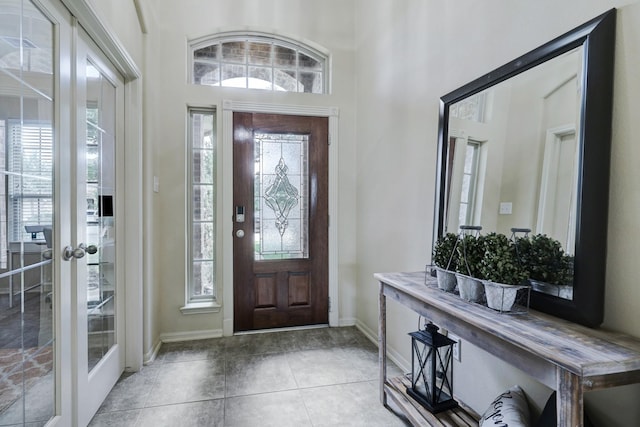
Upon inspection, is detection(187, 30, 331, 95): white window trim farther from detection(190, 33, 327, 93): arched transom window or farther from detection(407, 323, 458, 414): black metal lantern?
detection(407, 323, 458, 414): black metal lantern

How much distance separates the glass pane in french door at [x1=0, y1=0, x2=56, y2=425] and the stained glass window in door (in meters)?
1.66

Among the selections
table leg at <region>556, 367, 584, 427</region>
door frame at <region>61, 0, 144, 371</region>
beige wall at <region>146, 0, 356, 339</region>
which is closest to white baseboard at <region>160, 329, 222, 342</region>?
beige wall at <region>146, 0, 356, 339</region>

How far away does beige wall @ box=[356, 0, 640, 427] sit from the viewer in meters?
1.01

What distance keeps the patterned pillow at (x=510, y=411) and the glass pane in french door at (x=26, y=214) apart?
173cm

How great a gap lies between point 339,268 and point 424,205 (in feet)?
4.25

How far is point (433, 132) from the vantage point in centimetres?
198

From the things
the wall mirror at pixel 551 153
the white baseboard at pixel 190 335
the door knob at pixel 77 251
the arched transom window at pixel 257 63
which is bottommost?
the white baseboard at pixel 190 335

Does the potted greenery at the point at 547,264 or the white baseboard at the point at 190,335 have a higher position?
the potted greenery at the point at 547,264

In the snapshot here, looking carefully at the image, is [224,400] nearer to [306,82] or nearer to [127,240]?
[127,240]

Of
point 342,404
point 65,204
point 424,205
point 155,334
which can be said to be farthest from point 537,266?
point 155,334

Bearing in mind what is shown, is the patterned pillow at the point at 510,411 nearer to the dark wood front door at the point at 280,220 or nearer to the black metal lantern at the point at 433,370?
the black metal lantern at the point at 433,370

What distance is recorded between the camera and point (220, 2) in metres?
2.85

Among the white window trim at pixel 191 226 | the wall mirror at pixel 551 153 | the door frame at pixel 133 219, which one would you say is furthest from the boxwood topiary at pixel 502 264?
the white window trim at pixel 191 226

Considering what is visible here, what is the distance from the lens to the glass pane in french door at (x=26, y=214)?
3.68 feet
